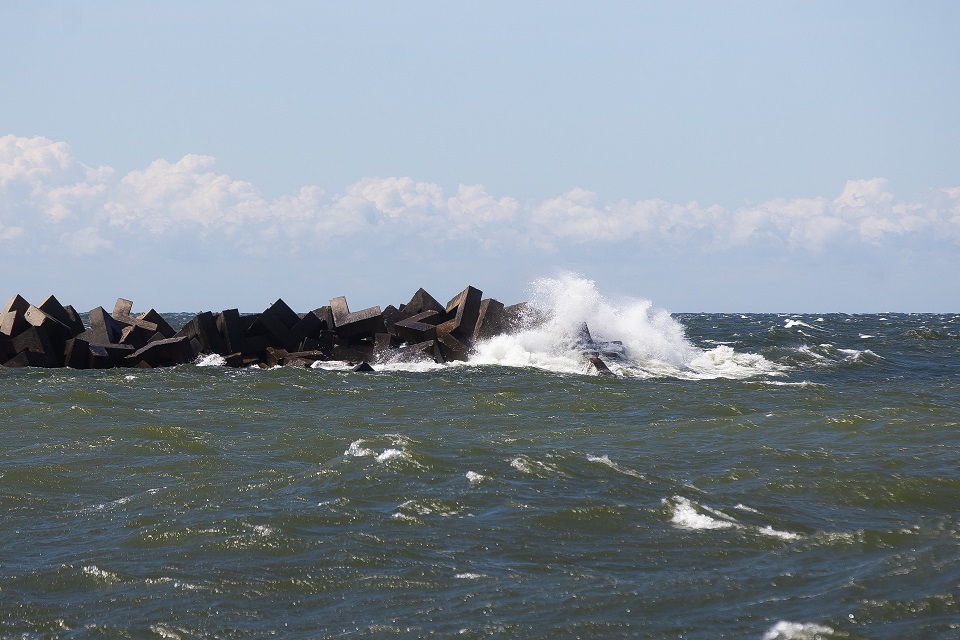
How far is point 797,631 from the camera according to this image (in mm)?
5426

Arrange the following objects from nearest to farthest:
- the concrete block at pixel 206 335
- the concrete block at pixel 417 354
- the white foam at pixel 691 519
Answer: the white foam at pixel 691 519
the concrete block at pixel 417 354
the concrete block at pixel 206 335

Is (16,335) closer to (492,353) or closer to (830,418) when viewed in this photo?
(492,353)

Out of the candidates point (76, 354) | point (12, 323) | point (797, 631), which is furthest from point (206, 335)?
point (797, 631)

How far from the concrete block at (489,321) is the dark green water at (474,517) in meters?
7.19

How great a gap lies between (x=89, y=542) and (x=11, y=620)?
5.15ft

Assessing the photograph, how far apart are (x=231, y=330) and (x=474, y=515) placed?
15491 mm

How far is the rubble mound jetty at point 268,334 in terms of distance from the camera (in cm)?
2133

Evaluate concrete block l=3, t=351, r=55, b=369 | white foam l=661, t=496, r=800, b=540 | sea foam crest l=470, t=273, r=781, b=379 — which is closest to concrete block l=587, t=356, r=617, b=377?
sea foam crest l=470, t=273, r=781, b=379

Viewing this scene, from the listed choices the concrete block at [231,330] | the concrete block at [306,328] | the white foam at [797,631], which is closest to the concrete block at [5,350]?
the concrete block at [231,330]

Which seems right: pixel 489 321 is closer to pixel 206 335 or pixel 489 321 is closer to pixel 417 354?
pixel 417 354

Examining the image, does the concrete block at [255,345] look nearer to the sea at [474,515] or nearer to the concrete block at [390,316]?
the concrete block at [390,316]

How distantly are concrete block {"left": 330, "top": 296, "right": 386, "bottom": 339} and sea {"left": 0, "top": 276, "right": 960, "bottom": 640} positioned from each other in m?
6.50

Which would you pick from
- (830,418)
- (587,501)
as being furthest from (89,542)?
(830,418)

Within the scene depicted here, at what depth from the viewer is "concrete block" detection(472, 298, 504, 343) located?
2322cm
